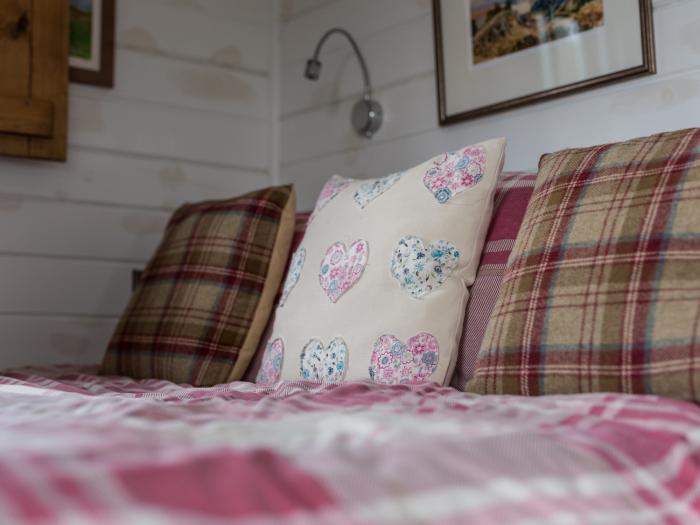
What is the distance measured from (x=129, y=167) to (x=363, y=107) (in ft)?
2.30

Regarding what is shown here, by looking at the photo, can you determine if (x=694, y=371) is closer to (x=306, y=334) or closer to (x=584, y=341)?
(x=584, y=341)

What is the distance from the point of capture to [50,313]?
235 cm

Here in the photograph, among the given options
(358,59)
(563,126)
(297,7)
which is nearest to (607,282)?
(563,126)

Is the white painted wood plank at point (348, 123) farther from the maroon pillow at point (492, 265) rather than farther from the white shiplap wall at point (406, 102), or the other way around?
the maroon pillow at point (492, 265)

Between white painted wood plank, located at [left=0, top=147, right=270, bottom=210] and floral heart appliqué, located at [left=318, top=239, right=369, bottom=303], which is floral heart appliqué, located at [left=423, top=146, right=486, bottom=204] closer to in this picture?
floral heart appliqué, located at [left=318, top=239, right=369, bottom=303]

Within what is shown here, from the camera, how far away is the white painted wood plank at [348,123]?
2254mm

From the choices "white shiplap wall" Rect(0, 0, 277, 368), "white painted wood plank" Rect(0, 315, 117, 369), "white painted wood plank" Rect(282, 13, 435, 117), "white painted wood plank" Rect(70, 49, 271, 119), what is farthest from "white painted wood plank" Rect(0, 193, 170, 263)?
"white painted wood plank" Rect(282, 13, 435, 117)

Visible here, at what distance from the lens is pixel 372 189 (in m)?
1.61

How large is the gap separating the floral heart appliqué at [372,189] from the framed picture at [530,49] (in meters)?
0.53

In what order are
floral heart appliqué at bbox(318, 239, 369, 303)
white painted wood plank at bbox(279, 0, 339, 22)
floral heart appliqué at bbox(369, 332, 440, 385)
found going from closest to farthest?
floral heart appliqué at bbox(369, 332, 440, 385) → floral heart appliqué at bbox(318, 239, 369, 303) → white painted wood plank at bbox(279, 0, 339, 22)

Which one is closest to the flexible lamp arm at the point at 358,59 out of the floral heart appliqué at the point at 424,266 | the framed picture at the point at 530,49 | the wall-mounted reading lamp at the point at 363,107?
the wall-mounted reading lamp at the point at 363,107

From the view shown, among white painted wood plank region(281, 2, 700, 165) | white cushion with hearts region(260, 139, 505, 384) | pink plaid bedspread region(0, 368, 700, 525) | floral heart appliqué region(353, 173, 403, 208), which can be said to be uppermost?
white painted wood plank region(281, 2, 700, 165)

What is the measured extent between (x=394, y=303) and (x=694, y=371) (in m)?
0.55

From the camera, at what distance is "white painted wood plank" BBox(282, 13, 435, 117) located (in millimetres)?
2266
